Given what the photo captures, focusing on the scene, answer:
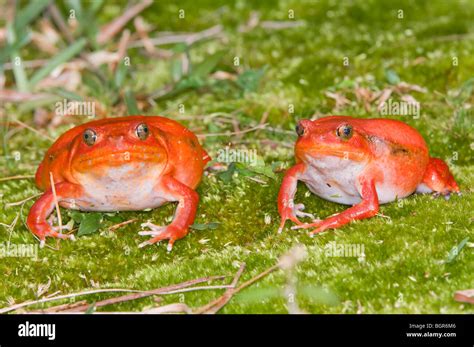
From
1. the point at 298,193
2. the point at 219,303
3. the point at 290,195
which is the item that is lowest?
the point at 219,303

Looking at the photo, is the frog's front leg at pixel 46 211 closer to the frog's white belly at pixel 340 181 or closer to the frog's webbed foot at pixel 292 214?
the frog's webbed foot at pixel 292 214

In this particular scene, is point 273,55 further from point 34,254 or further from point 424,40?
point 34,254

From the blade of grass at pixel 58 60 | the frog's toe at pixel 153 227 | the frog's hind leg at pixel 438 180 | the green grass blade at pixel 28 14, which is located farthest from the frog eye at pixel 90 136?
the green grass blade at pixel 28 14

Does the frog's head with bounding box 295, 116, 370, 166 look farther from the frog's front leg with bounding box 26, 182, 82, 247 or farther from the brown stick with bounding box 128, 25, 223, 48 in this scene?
the brown stick with bounding box 128, 25, 223, 48

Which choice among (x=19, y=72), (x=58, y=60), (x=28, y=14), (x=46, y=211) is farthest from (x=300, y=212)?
(x=28, y=14)

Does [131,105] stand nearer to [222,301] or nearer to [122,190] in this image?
[122,190]

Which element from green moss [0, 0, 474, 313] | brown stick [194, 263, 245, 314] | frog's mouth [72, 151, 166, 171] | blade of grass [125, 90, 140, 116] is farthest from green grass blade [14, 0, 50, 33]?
brown stick [194, 263, 245, 314]
